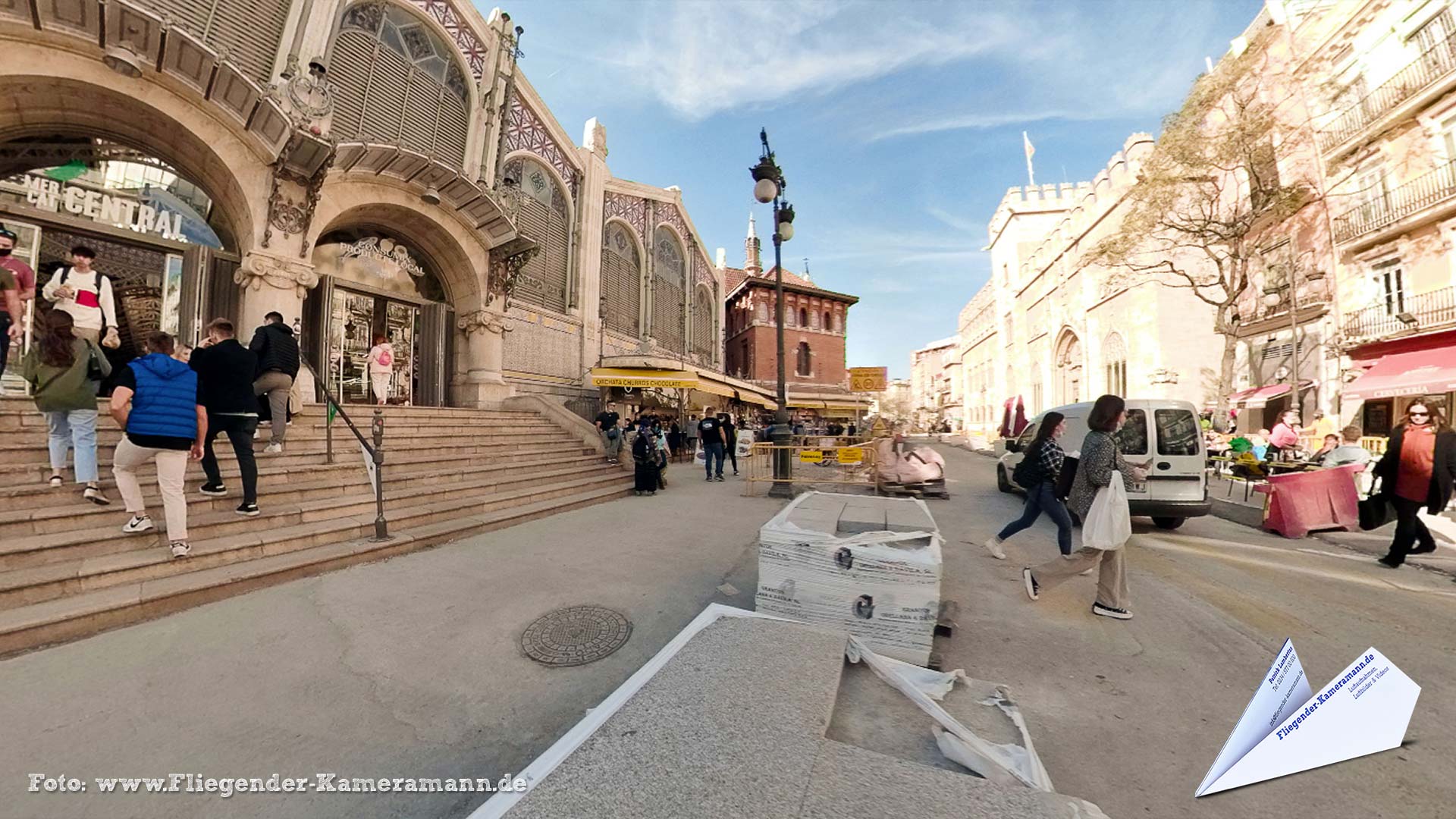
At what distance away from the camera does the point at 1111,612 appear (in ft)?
12.2

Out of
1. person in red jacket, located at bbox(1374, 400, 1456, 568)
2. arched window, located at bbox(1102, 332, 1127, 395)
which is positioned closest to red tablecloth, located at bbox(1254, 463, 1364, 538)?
person in red jacket, located at bbox(1374, 400, 1456, 568)

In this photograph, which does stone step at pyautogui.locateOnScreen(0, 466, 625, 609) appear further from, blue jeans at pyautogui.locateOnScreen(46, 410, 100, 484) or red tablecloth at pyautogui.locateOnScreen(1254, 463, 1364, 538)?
red tablecloth at pyautogui.locateOnScreen(1254, 463, 1364, 538)

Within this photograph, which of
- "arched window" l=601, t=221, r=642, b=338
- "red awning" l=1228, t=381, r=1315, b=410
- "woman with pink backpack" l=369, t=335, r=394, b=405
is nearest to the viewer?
"woman with pink backpack" l=369, t=335, r=394, b=405

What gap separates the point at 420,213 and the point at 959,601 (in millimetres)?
11953

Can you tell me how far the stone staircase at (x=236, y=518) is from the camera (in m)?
3.26

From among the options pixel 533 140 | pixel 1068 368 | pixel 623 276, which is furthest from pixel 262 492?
pixel 1068 368

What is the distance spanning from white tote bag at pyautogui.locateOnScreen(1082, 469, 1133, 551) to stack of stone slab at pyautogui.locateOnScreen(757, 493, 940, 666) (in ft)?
5.05

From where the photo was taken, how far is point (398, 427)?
786 cm

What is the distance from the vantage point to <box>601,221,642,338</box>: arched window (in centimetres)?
1689

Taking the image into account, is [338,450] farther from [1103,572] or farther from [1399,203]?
[1399,203]

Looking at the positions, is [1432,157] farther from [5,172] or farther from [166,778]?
[5,172]

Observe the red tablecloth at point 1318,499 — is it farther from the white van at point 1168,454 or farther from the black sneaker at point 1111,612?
the black sneaker at point 1111,612

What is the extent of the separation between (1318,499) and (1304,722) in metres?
7.59

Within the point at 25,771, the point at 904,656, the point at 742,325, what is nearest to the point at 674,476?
the point at 904,656
